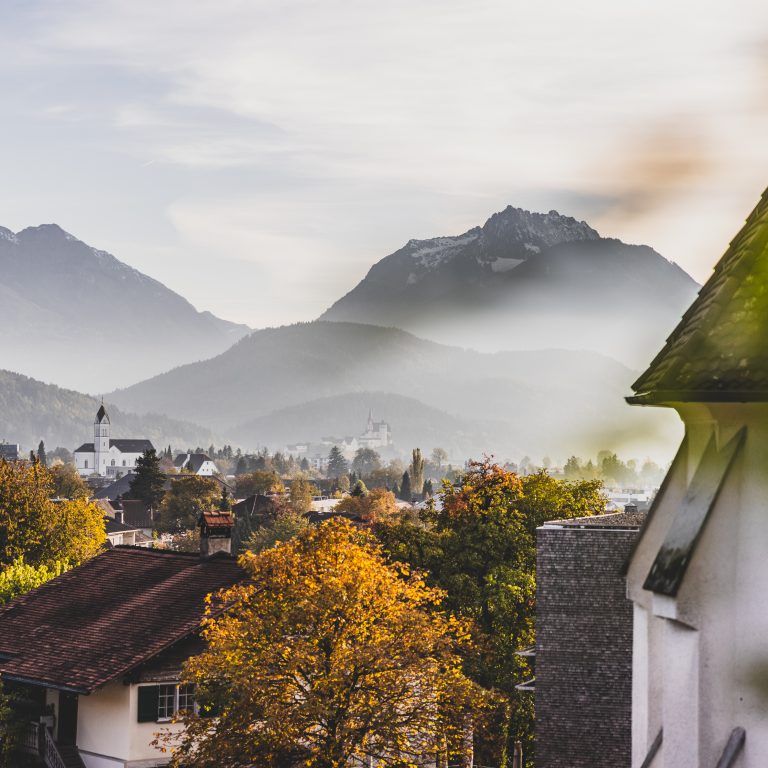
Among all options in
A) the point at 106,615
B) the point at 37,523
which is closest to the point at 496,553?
the point at 106,615

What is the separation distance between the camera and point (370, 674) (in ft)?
77.4

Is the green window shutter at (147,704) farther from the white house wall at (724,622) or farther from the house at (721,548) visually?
the white house wall at (724,622)

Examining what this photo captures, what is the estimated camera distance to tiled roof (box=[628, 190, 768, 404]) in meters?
5.39

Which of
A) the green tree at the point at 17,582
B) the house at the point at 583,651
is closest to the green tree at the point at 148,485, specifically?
the green tree at the point at 17,582

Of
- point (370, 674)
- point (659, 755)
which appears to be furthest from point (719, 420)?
point (370, 674)

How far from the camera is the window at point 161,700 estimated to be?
30.5 metres

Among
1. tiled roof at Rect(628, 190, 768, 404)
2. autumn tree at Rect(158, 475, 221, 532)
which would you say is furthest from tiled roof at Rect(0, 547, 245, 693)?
autumn tree at Rect(158, 475, 221, 532)

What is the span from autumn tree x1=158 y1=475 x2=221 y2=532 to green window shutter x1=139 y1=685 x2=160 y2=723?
→ 108 m

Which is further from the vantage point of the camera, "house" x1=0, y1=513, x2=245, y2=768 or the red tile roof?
the red tile roof

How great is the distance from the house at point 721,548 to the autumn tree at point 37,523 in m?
58.7

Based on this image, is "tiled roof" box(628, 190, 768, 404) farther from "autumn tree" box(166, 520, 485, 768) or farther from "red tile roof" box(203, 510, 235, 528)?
"red tile roof" box(203, 510, 235, 528)

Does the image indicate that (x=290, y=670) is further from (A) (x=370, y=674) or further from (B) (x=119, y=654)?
(B) (x=119, y=654)

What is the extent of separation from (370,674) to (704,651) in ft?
61.2

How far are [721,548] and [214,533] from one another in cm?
3225
